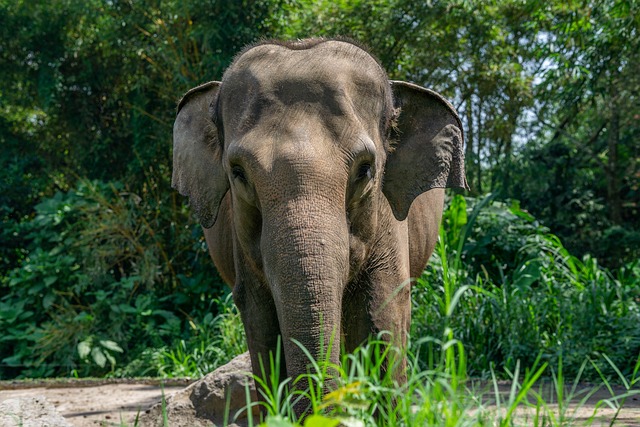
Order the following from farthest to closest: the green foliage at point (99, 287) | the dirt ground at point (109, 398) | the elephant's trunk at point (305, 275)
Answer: the green foliage at point (99, 287) < the dirt ground at point (109, 398) < the elephant's trunk at point (305, 275)

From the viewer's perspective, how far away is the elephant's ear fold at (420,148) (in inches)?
168

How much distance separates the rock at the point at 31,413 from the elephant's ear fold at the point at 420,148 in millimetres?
2179

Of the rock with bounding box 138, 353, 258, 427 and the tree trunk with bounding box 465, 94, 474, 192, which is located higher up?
the tree trunk with bounding box 465, 94, 474, 192

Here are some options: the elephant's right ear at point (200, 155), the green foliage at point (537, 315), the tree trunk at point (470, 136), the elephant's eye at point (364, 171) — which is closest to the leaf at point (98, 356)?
the green foliage at point (537, 315)

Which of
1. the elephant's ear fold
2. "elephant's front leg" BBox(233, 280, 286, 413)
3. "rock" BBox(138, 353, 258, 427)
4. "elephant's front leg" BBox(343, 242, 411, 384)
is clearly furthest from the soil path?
the elephant's ear fold

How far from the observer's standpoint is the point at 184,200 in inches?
480

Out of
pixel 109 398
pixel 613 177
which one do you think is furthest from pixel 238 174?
pixel 613 177

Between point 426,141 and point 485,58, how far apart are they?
31.5ft

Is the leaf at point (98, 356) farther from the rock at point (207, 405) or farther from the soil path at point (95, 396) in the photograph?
the rock at point (207, 405)

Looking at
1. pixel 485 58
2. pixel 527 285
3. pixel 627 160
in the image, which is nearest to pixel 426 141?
pixel 527 285

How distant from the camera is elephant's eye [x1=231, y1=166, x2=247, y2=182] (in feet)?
12.2

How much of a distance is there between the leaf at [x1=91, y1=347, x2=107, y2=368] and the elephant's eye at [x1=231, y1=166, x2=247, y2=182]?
725 centimetres

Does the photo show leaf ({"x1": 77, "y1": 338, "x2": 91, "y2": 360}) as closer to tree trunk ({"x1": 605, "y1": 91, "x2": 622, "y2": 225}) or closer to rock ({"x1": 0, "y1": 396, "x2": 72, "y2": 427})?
rock ({"x1": 0, "y1": 396, "x2": 72, "y2": 427})

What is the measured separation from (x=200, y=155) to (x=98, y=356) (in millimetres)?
6681
